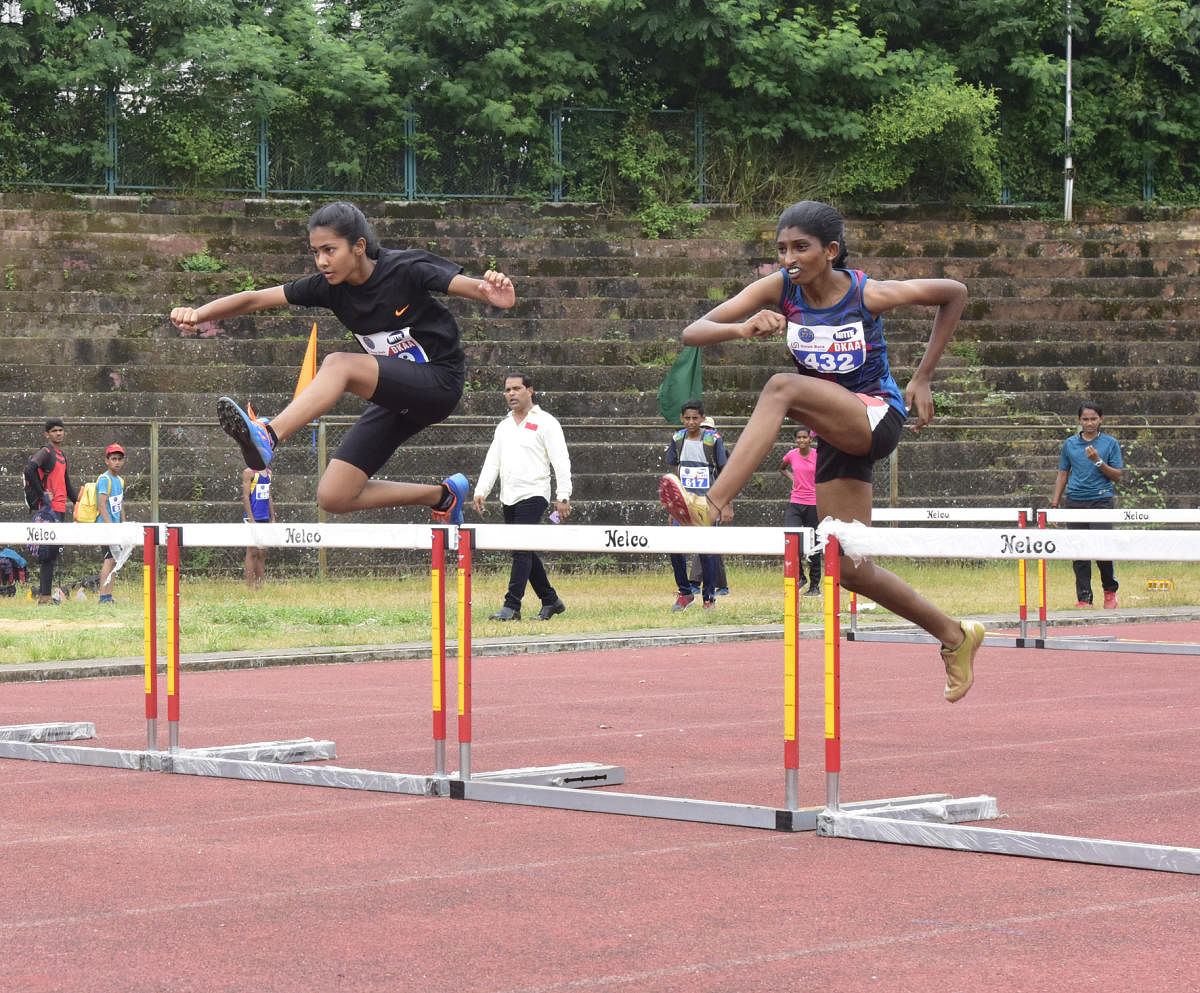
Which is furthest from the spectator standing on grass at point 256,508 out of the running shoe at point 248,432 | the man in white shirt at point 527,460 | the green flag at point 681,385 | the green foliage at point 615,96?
the running shoe at point 248,432

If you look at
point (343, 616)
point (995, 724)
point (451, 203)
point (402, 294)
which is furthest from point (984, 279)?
point (402, 294)

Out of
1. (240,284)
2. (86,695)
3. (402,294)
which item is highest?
(240,284)

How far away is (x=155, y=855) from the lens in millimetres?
5867

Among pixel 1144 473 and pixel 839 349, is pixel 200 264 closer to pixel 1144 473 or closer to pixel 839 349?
pixel 1144 473

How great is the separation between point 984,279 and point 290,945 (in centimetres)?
2334

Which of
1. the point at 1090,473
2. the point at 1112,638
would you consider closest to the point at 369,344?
the point at 1112,638

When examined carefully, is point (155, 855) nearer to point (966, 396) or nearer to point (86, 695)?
point (86, 695)

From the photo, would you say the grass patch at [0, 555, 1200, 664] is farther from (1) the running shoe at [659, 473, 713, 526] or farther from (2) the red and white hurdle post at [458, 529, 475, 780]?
(1) the running shoe at [659, 473, 713, 526]

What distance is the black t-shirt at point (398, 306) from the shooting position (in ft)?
24.2

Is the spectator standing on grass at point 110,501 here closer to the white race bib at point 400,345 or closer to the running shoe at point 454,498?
the running shoe at point 454,498

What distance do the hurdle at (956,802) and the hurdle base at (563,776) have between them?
1357 millimetres

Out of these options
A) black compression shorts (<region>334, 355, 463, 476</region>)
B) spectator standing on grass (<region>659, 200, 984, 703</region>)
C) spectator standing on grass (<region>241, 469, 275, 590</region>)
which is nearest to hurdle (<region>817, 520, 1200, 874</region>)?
spectator standing on grass (<region>659, 200, 984, 703</region>)

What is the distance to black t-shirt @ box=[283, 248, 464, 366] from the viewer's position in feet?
24.2

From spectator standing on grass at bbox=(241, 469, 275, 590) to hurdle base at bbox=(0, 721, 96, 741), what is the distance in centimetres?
915
